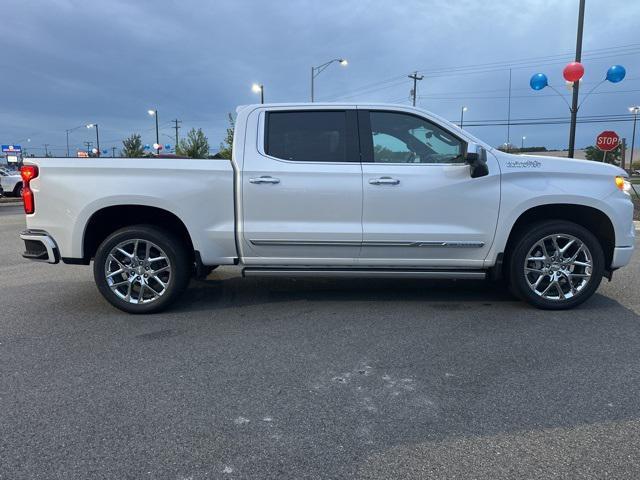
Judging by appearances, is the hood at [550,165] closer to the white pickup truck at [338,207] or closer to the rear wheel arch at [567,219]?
the white pickup truck at [338,207]

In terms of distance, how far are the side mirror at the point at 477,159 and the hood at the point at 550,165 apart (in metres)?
0.24

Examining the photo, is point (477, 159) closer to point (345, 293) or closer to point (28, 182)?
point (345, 293)

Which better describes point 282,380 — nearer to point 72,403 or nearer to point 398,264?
point 72,403

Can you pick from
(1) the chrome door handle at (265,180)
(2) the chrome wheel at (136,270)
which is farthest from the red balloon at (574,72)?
(2) the chrome wheel at (136,270)

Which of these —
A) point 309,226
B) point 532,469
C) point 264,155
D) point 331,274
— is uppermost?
point 264,155

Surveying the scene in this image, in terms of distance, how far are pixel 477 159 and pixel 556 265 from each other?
1.37 metres

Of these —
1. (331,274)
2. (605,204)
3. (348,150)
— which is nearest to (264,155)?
(348,150)

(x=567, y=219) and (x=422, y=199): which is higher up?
(x=422, y=199)

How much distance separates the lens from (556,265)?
16.1 ft

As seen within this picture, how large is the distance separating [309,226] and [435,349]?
1.62 metres

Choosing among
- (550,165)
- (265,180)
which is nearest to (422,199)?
(550,165)

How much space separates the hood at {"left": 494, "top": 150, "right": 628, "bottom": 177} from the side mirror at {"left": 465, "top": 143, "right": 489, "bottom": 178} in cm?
24

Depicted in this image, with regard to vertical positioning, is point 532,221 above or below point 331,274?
above

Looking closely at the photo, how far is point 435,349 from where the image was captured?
13.1ft
